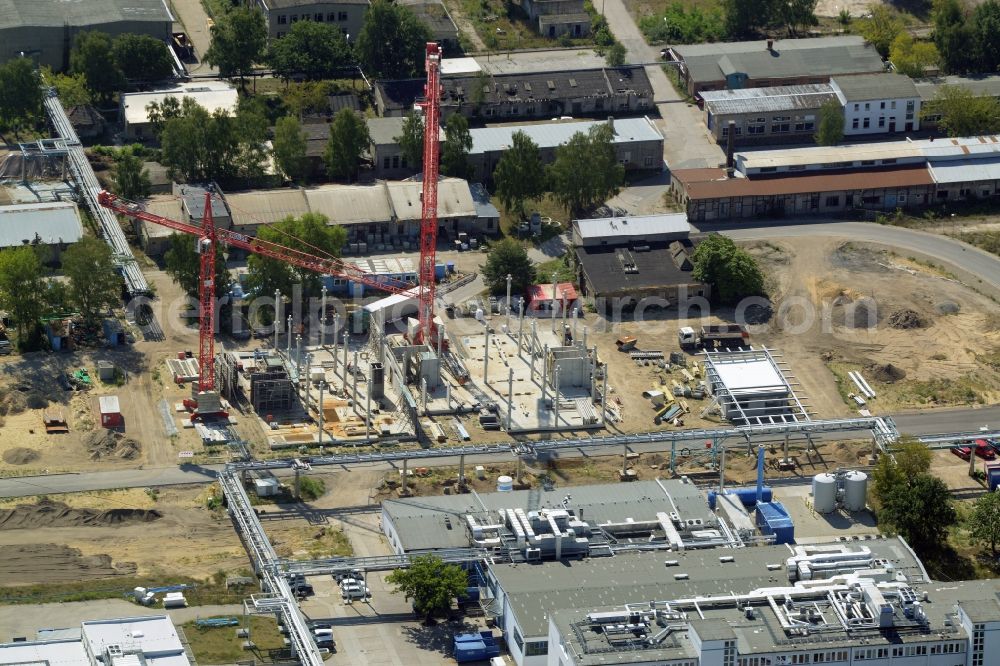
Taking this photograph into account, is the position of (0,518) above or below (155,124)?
below

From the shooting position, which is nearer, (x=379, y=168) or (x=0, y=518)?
(x=0, y=518)

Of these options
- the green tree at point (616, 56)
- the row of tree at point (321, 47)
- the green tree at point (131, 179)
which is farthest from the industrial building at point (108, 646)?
the green tree at point (616, 56)

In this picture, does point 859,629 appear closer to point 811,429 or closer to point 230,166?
point 811,429

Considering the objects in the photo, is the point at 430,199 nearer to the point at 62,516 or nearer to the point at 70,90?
the point at 62,516

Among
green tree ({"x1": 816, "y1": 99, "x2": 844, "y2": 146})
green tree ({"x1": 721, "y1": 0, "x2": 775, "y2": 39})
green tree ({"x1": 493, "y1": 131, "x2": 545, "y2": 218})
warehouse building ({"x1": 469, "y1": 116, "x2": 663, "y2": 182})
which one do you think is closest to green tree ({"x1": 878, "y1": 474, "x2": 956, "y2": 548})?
green tree ({"x1": 493, "y1": 131, "x2": 545, "y2": 218})

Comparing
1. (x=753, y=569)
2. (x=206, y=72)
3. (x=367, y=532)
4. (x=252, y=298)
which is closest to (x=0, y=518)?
(x=367, y=532)
